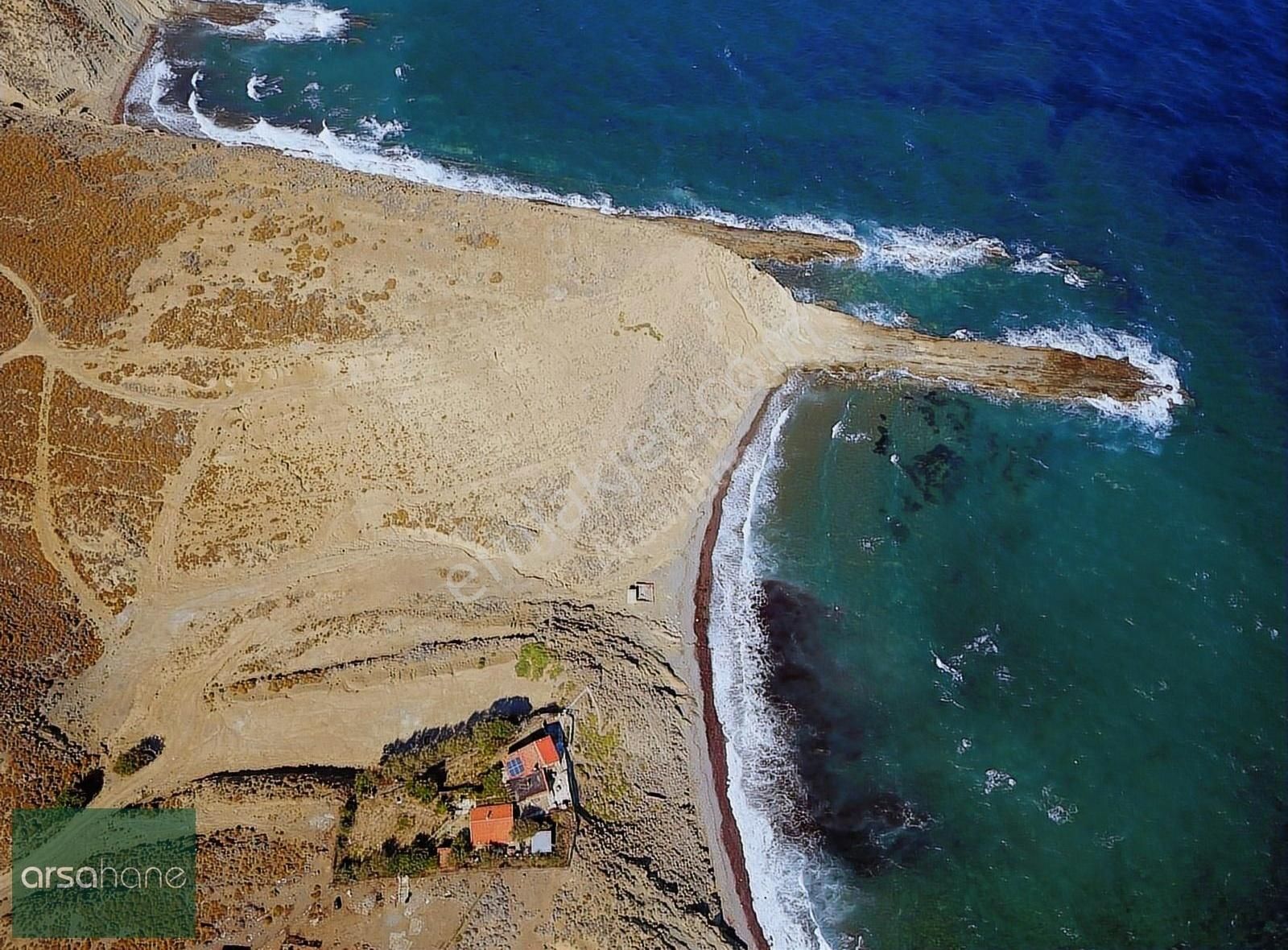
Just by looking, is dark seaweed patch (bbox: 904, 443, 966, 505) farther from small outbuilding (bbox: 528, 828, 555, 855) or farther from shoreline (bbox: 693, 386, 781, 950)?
small outbuilding (bbox: 528, 828, 555, 855)

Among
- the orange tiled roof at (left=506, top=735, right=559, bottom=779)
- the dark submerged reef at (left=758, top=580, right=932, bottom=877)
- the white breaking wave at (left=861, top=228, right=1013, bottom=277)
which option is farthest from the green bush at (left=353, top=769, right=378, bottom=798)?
the white breaking wave at (left=861, top=228, right=1013, bottom=277)

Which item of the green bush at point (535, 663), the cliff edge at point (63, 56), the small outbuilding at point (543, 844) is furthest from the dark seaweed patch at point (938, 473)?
the cliff edge at point (63, 56)

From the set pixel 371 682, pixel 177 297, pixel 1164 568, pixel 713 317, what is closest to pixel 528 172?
pixel 713 317

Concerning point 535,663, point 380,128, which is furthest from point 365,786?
point 380,128

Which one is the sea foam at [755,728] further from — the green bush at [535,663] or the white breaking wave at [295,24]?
the white breaking wave at [295,24]

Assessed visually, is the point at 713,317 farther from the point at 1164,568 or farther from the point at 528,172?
the point at 1164,568
